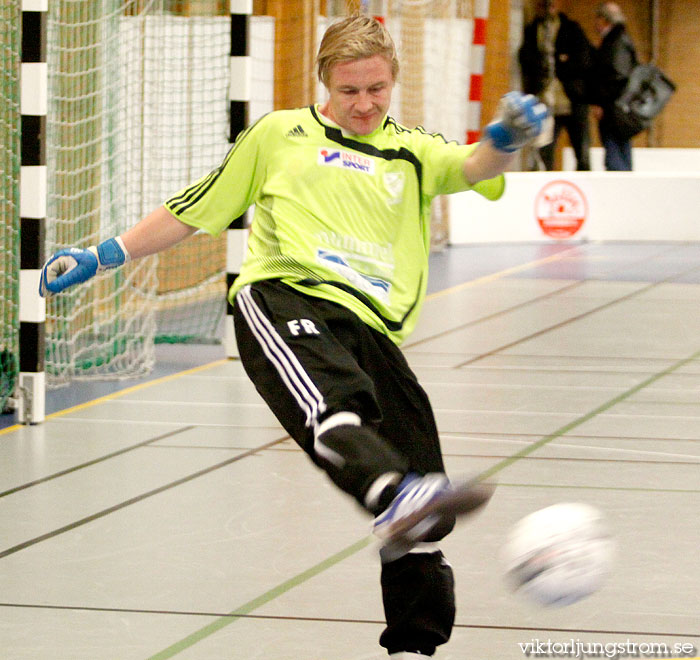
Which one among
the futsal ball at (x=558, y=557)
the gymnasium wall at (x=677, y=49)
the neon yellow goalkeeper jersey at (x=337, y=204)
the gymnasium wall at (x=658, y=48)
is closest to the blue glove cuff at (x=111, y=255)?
the neon yellow goalkeeper jersey at (x=337, y=204)

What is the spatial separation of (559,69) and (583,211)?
5.43 ft

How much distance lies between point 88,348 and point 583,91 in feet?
29.9

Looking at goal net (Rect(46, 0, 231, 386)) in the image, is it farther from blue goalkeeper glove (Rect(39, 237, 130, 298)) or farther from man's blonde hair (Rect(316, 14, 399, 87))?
man's blonde hair (Rect(316, 14, 399, 87))

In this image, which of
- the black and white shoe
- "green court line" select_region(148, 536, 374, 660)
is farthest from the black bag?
the black and white shoe

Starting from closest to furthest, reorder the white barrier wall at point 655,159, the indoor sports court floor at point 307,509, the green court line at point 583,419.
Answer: the indoor sports court floor at point 307,509, the green court line at point 583,419, the white barrier wall at point 655,159

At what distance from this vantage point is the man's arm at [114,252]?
142 inches

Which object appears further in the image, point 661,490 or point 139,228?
point 661,490

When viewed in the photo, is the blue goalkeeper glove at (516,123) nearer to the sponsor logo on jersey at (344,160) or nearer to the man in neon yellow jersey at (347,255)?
the man in neon yellow jersey at (347,255)

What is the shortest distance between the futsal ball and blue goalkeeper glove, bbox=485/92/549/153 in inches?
37.0

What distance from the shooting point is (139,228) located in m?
3.67

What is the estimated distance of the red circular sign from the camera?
15344 mm

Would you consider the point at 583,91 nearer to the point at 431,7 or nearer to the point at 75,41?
the point at 431,7

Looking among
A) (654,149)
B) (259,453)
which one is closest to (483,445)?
(259,453)

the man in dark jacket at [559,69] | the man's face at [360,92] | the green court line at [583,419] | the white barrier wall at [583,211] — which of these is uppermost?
the man in dark jacket at [559,69]
